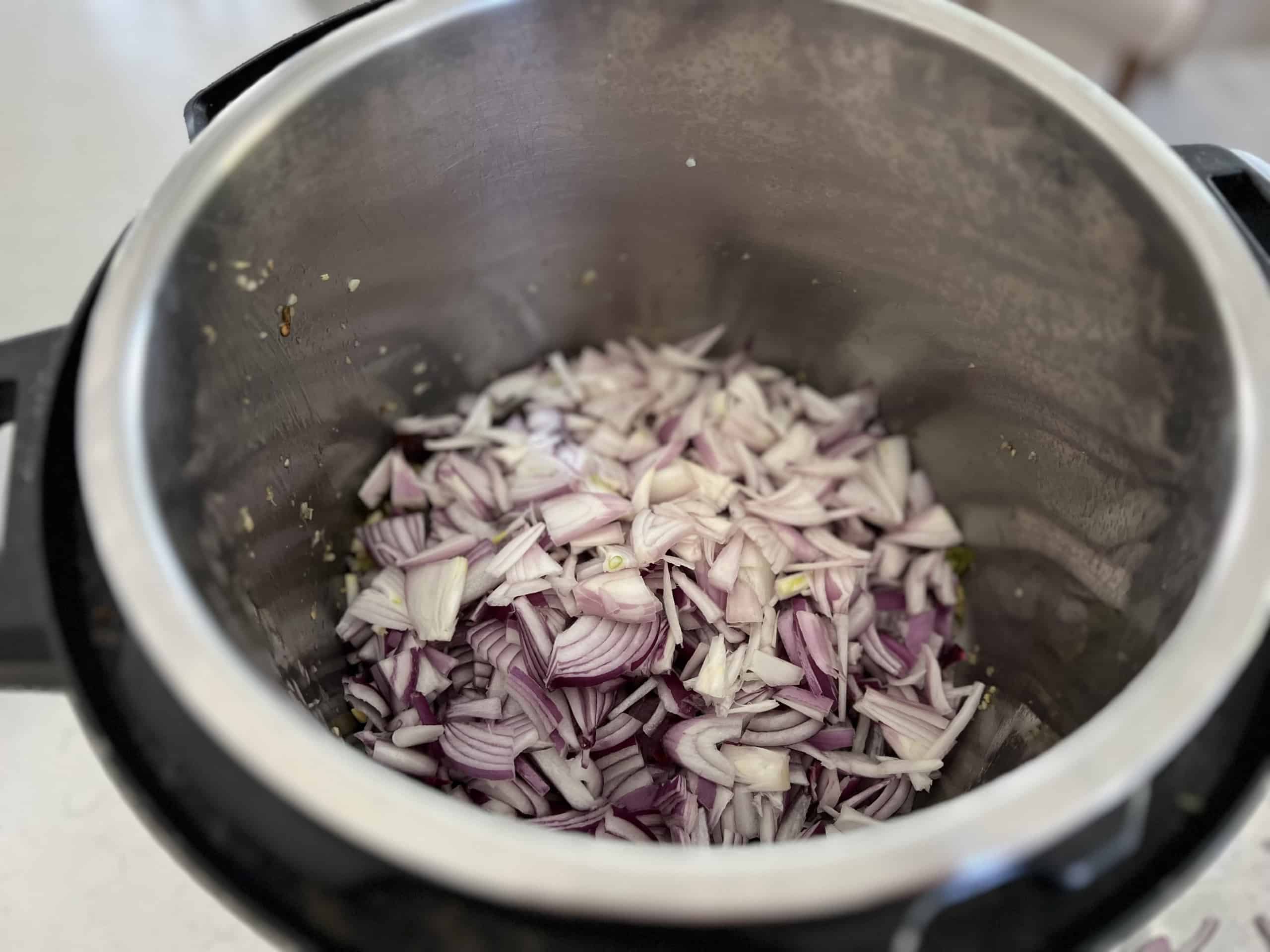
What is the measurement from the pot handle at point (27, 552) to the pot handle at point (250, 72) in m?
0.17

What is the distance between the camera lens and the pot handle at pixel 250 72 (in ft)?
1.82

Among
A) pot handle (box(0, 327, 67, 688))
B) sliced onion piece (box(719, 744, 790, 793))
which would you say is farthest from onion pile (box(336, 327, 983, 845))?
pot handle (box(0, 327, 67, 688))

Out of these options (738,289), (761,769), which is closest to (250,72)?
(738,289)

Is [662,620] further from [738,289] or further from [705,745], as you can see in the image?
[738,289]

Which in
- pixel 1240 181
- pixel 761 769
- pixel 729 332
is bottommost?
pixel 761 769

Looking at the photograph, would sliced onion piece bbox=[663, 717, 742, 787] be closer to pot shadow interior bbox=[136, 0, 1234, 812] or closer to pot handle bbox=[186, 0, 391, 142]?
pot shadow interior bbox=[136, 0, 1234, 812]

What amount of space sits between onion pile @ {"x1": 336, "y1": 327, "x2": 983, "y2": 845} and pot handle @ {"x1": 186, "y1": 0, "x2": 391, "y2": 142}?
303 mm

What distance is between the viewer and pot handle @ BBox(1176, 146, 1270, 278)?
0.56m

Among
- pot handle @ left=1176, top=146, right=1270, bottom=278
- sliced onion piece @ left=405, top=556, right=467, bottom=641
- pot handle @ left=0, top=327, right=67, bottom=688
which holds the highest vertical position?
pot handle @ left=1176, top=146, right=1270, bottom=278

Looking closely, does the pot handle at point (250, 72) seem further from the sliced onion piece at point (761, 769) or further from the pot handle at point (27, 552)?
the sliced onion piece at point (761, 769)

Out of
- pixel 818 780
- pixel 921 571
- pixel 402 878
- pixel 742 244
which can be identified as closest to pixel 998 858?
pixel 402 878

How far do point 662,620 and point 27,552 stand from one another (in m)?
0.41

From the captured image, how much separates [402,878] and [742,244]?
22.9 inches

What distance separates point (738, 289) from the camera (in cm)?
84
